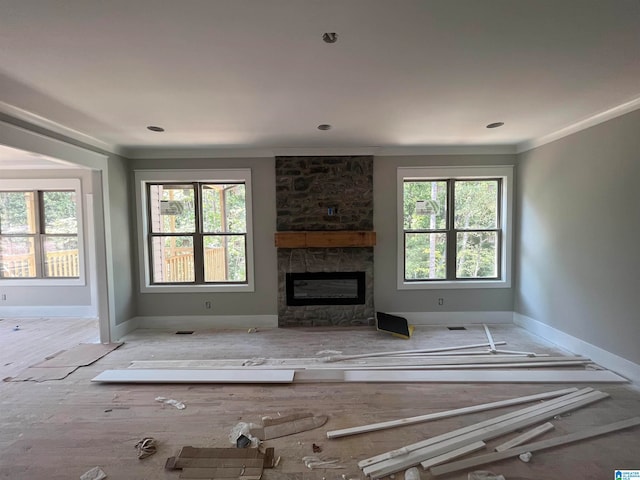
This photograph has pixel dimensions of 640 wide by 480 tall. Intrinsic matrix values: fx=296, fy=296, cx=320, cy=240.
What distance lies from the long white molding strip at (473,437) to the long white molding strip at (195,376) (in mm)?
1259

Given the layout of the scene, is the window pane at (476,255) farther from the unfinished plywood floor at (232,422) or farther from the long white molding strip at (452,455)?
the long white molding strip at (452,455)

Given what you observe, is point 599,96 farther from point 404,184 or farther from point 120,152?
point 120,152

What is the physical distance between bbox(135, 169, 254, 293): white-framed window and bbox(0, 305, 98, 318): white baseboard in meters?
1.69

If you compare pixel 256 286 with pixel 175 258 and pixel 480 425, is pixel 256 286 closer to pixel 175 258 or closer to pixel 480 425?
pixel 175 258

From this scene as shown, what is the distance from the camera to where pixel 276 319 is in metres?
4.61

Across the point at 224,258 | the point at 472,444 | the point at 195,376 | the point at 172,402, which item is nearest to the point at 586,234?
the point at 472,444

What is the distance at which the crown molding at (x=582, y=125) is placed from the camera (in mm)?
2822

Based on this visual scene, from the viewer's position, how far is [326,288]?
15.1 ft

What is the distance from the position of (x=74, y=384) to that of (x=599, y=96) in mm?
5663

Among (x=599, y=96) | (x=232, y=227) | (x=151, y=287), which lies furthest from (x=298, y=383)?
(x=599, y=96)

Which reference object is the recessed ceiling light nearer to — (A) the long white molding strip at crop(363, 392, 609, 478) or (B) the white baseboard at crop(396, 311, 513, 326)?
(A) the long white molding strip at crop(363, 392, 609, 478)

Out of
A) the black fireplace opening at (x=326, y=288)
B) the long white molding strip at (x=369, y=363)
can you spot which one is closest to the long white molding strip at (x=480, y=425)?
the long white molding strip at (x=369, y=363)

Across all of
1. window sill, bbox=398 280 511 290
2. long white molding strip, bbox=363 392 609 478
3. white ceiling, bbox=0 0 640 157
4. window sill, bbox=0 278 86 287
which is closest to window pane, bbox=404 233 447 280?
window sill, bbox=398 280 511 290

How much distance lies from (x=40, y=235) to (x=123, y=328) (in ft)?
8.95
